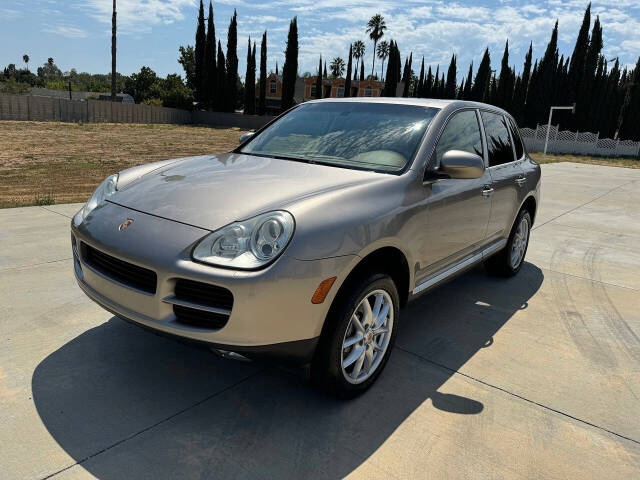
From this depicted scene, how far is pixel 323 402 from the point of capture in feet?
8.94

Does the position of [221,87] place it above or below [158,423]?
above

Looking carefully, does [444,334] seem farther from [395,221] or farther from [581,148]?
[581,148]

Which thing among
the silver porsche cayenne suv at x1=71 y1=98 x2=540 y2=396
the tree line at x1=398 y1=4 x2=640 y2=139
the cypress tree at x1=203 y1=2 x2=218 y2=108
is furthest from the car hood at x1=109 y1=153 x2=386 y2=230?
the cypress tree at x1=203 y1=2 x2=218 y2=108

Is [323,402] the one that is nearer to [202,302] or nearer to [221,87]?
[202,302]

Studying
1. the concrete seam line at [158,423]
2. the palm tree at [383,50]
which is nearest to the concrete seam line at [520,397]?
the concrete seam line at [158,423]

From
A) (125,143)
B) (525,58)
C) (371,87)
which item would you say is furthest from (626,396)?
(371,87)

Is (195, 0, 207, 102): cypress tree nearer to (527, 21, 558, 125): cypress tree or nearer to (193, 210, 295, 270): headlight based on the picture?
(527, 21, 558, 125): cypress tree

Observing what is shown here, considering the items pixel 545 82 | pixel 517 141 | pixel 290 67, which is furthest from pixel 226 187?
pixel 290 67

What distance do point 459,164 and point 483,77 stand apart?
57164 millimetres

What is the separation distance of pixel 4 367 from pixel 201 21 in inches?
2260

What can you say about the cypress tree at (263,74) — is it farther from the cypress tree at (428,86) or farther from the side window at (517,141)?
the side window at (517,141)

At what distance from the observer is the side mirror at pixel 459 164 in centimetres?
306

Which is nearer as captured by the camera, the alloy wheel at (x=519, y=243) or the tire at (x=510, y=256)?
the tire at (x=510, y=256)

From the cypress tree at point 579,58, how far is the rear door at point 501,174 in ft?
148
